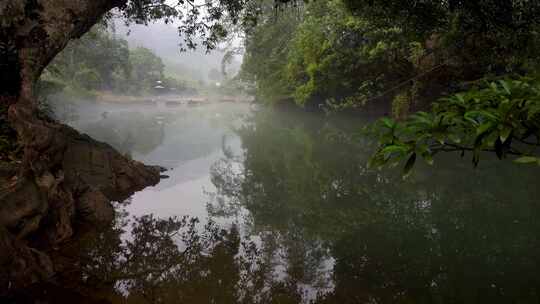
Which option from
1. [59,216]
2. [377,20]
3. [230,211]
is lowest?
[230,211]

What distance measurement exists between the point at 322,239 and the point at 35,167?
587cm

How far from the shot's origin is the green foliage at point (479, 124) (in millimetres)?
2459

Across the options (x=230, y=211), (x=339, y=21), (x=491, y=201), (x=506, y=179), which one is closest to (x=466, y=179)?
(x=506, y=179)

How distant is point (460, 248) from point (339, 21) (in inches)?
590

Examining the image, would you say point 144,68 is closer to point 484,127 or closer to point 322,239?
point 322,239

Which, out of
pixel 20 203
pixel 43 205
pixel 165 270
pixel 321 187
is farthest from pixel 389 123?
pixel 321 187

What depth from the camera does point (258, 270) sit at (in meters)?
6.63

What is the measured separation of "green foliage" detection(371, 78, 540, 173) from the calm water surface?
3.77m

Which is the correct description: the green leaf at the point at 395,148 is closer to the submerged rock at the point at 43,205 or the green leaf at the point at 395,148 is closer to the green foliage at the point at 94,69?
→ the submerged rock at the point at 43,205

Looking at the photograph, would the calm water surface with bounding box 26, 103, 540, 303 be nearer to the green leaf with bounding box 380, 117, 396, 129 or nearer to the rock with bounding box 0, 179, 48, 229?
the rock with bounding box 0, 179, 48, 229

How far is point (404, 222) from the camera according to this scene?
362 inches

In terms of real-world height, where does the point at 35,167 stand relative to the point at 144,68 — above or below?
above

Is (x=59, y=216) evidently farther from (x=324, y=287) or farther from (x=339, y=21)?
(x=339, y=21)

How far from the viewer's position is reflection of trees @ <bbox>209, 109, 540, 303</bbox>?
628 cm
